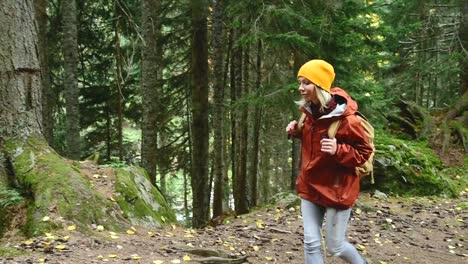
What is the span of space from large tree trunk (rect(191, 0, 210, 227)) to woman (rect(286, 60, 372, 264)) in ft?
23.1

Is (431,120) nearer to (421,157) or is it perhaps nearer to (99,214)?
(421,157)

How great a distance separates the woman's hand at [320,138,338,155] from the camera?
3.42 m

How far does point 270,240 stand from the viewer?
6047 millimetres

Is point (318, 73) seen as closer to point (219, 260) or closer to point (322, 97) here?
point (322, 97)

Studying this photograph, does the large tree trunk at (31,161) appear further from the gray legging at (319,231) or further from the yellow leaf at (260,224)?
the gray legging at (319,231)

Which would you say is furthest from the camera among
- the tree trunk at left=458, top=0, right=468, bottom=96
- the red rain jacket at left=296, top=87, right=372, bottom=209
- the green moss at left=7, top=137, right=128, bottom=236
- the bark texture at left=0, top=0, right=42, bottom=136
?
the tree trunk at left=458, top=0, right=468, bottom=96

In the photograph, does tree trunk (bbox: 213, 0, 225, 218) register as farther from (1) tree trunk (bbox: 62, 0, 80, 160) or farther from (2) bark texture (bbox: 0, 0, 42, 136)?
(2) bark texture (bbox: 0, 0, 42, 136)

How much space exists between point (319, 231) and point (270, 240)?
231cm

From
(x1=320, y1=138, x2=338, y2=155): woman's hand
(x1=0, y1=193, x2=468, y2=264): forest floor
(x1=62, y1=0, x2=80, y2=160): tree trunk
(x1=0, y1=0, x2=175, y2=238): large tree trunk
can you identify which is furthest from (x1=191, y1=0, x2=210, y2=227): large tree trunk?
(x1=320, y1=138, x2=338, y2=155): woman's hand

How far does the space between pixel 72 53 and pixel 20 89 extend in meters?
3.38

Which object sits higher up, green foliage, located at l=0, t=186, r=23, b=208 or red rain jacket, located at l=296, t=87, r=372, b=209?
red rain jacket, located at l=296, t=87, r=372, b=209

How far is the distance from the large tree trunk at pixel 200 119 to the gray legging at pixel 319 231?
23.0 feet

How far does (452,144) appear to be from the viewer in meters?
12.7

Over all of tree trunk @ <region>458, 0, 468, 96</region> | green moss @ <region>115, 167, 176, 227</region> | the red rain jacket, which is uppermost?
tree trunk @ <region>458, 0, 468, 96</region>
